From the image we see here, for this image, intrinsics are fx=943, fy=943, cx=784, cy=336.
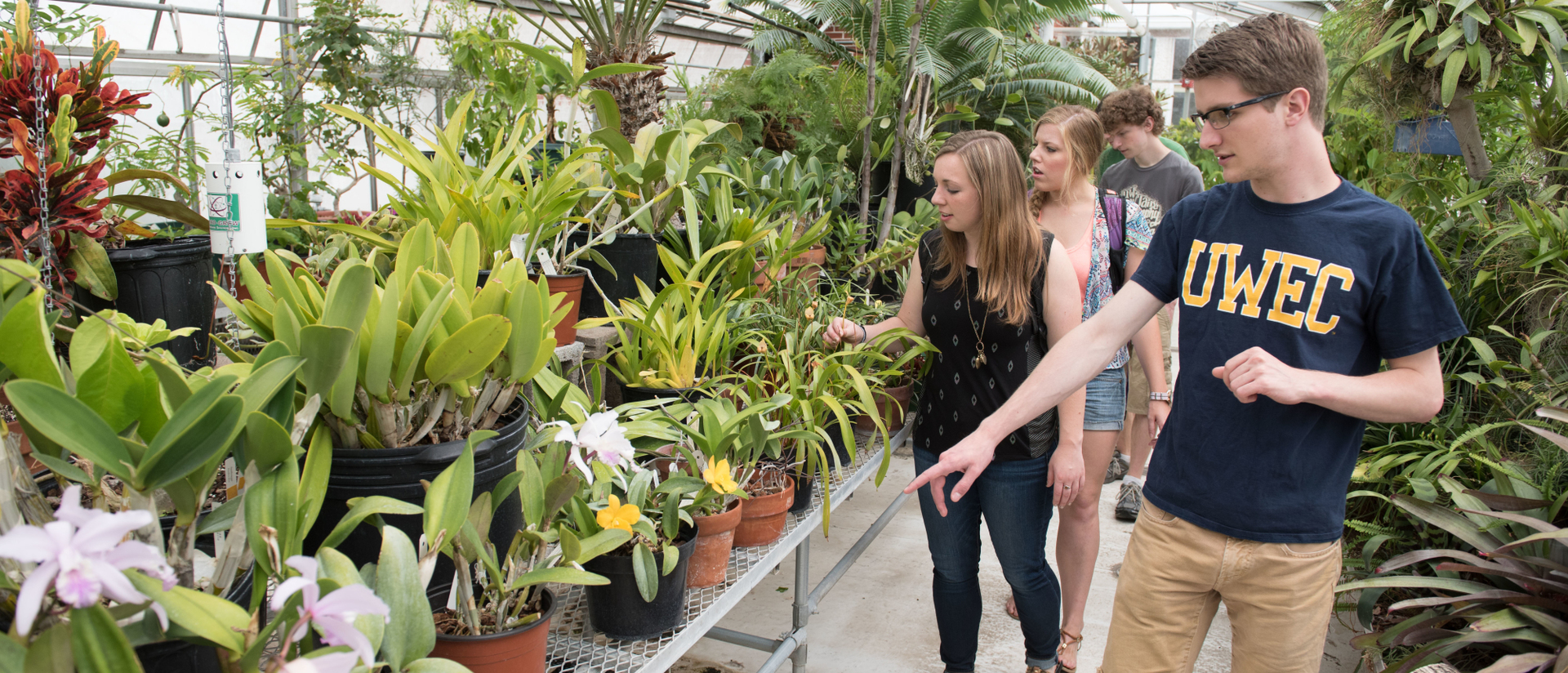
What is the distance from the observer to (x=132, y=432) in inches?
30.6

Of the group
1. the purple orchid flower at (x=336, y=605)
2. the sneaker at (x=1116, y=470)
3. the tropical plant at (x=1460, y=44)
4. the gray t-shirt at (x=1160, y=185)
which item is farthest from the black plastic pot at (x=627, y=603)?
the sneaker at (x=1116, y=470)

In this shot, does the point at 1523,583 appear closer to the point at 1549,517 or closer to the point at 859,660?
Answer: the point at 1549,517

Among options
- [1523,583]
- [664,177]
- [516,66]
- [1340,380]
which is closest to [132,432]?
[1340,380]

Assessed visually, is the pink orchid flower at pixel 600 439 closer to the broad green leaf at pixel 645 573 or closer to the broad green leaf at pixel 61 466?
the broad green leaf at pixel 645 573

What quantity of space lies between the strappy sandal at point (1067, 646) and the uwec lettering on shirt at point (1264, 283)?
3.85 feet

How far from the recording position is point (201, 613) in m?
0.70

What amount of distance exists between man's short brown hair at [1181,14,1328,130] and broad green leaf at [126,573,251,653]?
121cm

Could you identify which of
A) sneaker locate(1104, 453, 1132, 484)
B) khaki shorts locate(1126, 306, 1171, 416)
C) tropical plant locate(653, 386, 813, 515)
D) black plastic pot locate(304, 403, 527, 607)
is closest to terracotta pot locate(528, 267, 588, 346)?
tropical plant locate(653, 386, 813, 515)

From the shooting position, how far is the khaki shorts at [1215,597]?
1354 millimetres

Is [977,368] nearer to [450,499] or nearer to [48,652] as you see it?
[450,499]

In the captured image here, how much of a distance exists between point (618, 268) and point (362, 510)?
4.73 feet

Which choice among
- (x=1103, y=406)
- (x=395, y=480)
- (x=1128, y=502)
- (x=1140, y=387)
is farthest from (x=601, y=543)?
(x=1140, y=387)

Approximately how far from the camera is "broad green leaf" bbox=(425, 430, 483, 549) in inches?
36.3

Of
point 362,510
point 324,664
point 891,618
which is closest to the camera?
point 324,664
